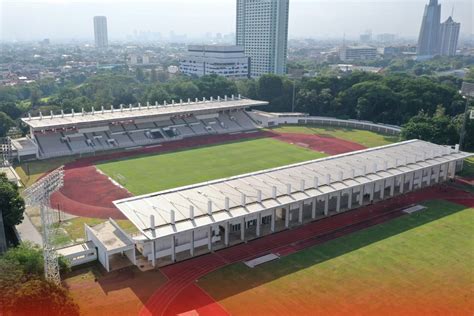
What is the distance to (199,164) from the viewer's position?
55.5m

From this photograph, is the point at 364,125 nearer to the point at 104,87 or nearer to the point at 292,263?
the point at 292,263

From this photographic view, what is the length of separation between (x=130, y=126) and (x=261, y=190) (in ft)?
127

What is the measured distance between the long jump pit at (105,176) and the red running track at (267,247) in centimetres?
1244

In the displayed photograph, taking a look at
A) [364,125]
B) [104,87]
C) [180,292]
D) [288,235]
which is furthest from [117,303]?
[104,87]

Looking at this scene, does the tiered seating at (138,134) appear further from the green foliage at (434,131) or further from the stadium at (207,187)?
the green foliage at (434,131)

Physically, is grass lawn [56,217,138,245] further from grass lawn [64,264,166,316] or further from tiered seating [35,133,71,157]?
tiered seating [35,133,71,157]

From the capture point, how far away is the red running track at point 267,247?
2592cm

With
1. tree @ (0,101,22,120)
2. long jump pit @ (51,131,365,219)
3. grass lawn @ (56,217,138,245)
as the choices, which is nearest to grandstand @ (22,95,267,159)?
long jump pit @ (51,131,365,219)

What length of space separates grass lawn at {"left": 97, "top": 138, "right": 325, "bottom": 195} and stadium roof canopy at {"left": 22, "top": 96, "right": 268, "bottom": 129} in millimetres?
10168

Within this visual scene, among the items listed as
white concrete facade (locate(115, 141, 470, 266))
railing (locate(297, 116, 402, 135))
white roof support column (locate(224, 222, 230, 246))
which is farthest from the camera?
railing (locate(297, 116, 402, 135))

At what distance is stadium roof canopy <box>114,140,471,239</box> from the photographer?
31.3 m

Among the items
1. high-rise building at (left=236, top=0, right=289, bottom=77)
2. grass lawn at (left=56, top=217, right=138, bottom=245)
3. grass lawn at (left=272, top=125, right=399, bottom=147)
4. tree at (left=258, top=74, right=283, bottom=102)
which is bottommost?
grass lawn at (left=56, top=217, right=138, bottom=245)

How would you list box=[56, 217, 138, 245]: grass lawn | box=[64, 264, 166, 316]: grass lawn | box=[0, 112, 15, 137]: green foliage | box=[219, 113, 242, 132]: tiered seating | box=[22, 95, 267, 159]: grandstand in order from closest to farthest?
box=[64, 264, 166, 316]: grass lawn, box=[56, 217, 138, 245]: grass lawn, box=[22, 95, 267, 159]: grandstand, box=[0, 112, 15, 137]: green foliage, box=[219, 113, 242, 132]: tiered seating

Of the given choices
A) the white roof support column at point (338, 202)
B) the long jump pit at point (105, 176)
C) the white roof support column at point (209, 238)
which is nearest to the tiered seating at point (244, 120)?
the long jump pit at point (105, 176)
